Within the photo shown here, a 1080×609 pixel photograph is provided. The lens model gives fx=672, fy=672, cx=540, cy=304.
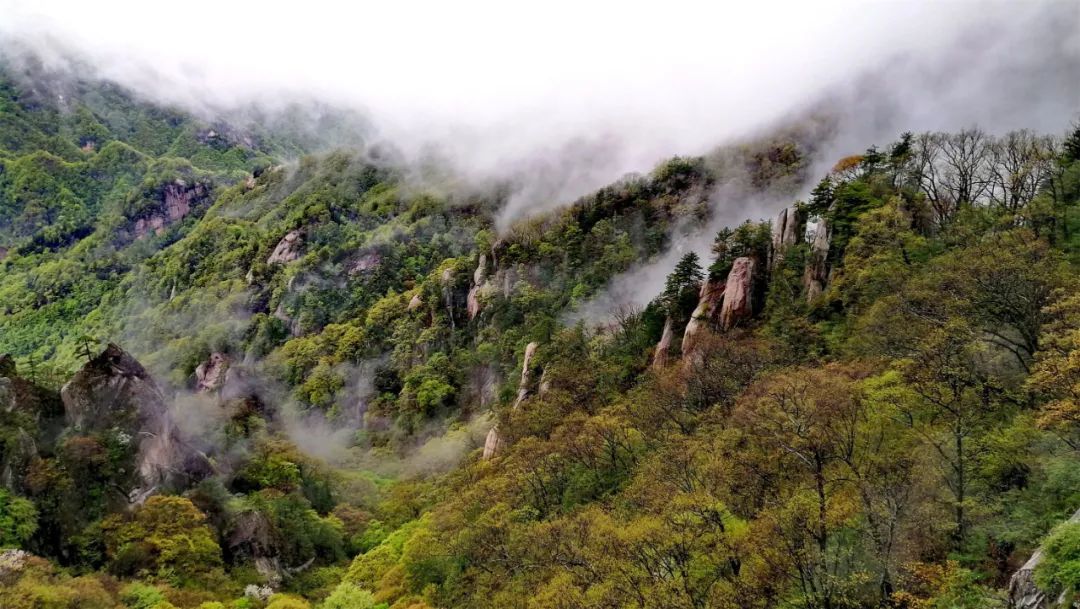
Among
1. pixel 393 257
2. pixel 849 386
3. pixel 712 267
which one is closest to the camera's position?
pixel 849 386

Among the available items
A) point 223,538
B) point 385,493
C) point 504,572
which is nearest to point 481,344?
point 385,493

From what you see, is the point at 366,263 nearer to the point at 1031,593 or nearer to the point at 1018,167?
the point at 1018,167

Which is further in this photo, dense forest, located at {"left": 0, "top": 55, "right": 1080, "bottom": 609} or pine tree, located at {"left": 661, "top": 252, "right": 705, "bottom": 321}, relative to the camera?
pine tree, located at {"left": 661, "top": 252, "right": 705, "bottom": 321}

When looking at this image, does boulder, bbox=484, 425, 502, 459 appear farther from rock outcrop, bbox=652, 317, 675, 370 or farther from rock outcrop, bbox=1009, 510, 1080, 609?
rock outcrop, bbox=1009, 510, 1080, 609

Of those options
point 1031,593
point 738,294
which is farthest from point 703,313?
point 1031,593

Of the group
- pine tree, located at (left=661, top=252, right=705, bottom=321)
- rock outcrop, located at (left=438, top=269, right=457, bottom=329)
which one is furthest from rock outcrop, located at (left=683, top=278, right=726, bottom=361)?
rock outcrop, located at (left=438, top=269, right=457, bottom=329)

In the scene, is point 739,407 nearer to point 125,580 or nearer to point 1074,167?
point 1074,167

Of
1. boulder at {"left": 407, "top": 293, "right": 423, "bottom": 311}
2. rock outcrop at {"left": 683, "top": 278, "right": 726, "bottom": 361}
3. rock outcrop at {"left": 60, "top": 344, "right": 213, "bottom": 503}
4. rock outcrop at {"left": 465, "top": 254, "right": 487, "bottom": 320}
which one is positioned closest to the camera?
rock outcrop at {"left": 60, "top": 344, "right": 213, "bottom": 503}
